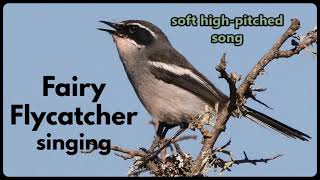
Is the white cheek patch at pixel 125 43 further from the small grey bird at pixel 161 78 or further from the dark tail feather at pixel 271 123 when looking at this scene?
the dark tail feather at pixel 271 123

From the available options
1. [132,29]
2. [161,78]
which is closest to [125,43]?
[132,29]

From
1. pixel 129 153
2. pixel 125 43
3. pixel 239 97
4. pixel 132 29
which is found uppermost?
pixel 132 29

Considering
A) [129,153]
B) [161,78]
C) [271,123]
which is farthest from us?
[161,78]

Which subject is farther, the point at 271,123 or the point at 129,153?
the point at 271,123

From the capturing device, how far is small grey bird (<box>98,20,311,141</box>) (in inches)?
251

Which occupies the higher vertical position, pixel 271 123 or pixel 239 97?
pixel 239 97

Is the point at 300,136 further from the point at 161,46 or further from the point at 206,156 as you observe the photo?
the point at 161,46

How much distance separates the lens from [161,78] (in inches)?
260

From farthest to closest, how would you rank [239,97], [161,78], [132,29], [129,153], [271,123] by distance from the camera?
[132,29] < [161,78] < [271,123] < [129,153] < [239,97]

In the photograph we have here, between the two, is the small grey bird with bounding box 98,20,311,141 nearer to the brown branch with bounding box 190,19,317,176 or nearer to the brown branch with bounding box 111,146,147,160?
the brown branch with bounding box 111,146,147,160

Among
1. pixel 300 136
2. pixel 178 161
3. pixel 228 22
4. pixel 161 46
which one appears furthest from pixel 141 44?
pixel 178 161

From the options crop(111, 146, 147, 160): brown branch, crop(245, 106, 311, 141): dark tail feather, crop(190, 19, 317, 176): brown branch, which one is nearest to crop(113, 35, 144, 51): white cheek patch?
crop(245, 106, 311, 141): dark tail feather

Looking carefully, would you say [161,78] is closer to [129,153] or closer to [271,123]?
[271,123]

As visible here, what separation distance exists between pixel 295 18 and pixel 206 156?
3.39ft
